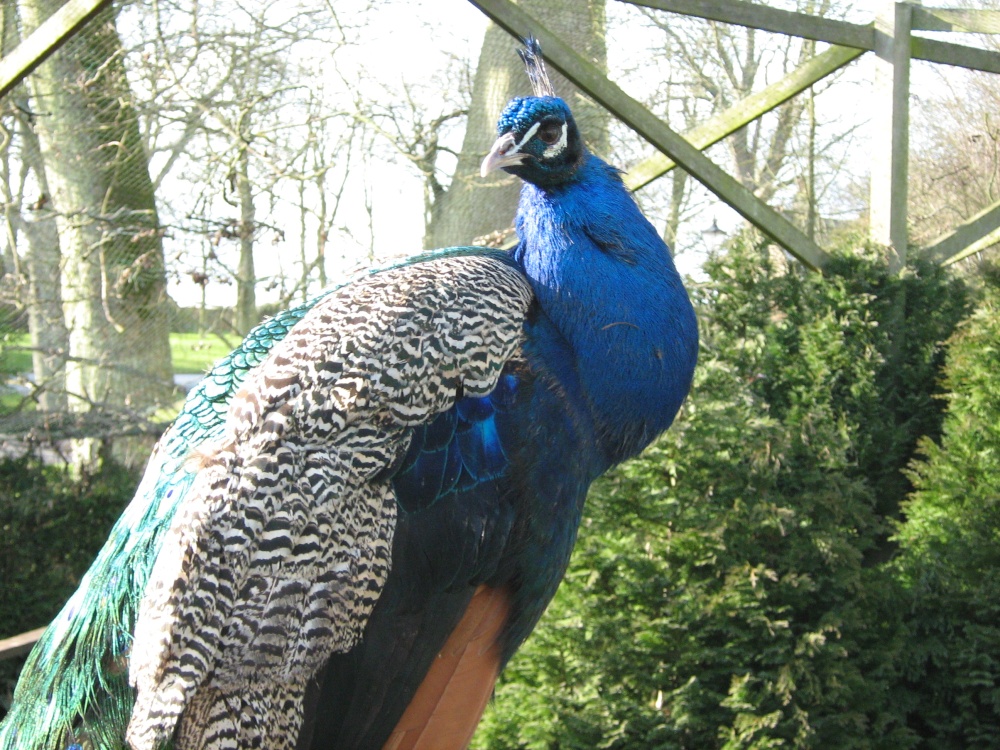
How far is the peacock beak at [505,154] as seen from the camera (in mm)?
2158

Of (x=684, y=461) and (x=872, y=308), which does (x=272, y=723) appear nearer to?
(x=684, y=461)

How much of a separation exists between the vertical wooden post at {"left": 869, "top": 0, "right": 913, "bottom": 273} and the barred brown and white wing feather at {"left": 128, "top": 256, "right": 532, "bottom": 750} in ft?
12.7

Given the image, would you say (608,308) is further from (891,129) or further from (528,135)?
(891,129)

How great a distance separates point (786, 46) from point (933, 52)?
31.9 inches

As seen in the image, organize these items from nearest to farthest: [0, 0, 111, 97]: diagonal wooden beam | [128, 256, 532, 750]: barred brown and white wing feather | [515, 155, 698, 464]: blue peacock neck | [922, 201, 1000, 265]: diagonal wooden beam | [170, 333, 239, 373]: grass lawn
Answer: [128, 256, 532, 750]: barred brown and white wing feather
[515, 155, 698, 464]: blue peacock neck
[0, 0, 111, 97]: diagonal wooden beam
[922, 201, 1000, 265]: diagonal wooden beam
[170, 333, 239, 373]: grass lawn

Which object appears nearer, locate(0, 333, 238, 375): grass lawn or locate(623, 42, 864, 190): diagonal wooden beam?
locate(623, 42, 864, 190): diagonal wooden beam

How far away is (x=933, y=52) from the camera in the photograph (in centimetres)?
510

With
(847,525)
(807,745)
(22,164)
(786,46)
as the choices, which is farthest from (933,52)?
(22,164)

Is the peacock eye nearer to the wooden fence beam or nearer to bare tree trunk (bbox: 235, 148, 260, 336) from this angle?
bare tree trunk (bbox: 235, 148, 260, 336)

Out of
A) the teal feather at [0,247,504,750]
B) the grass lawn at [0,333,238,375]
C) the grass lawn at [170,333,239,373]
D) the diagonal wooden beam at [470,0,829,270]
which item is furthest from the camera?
the grass lawn at [170,333,239,373]

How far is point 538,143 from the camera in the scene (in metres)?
2.22

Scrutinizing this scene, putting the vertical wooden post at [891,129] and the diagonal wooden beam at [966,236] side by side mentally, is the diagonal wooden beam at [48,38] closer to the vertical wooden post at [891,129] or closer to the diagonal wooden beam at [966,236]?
the vertical wooden post at [891,129]

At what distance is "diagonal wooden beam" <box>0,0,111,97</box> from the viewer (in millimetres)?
3342

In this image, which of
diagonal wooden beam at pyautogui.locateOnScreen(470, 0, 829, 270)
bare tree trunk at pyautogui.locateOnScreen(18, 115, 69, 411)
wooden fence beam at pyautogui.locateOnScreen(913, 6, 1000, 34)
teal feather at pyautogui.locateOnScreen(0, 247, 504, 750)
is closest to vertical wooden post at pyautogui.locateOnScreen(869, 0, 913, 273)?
wooden fence beam at pyautogui.locateOnScreen(913, 6, 1000, 34)
